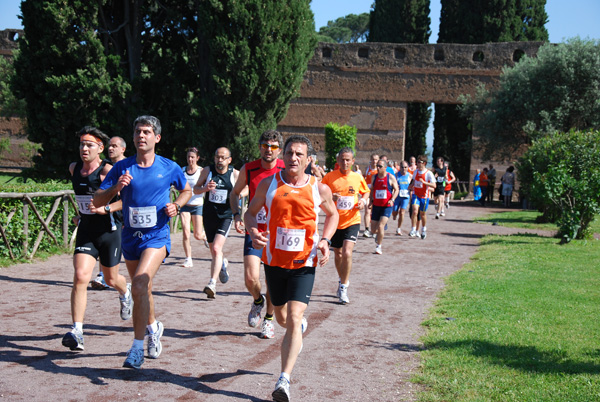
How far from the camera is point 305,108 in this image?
37562 millimetres

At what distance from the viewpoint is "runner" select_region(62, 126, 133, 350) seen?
606cm

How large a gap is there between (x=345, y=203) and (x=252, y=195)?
268 centimetres

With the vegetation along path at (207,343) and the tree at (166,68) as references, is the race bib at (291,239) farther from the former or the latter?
the tree at (166,68)

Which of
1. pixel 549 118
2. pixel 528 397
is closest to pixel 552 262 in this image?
pixel 528 397

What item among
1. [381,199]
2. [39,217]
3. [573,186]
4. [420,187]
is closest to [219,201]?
[39,217]

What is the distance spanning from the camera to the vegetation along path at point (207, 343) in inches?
202

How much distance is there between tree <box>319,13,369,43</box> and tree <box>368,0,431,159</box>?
60669mm

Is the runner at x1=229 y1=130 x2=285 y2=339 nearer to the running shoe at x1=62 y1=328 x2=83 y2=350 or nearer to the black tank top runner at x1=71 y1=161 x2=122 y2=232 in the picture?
the black tank top runner at x1=71 y1=161 x2=122 y2=232

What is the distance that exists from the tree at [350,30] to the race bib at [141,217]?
99.6m

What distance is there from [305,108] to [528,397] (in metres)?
33.3

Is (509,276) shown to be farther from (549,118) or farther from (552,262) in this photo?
(549,118)

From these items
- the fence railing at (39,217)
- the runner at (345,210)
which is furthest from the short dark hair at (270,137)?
the fence railing at (39,217)

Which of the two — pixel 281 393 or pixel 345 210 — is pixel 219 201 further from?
pixel 281 393

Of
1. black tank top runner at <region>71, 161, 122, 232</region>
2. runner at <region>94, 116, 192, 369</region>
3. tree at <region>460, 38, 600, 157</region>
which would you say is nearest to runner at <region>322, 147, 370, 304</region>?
black tank top runner at <region>71, 161, 122, 232</region>
